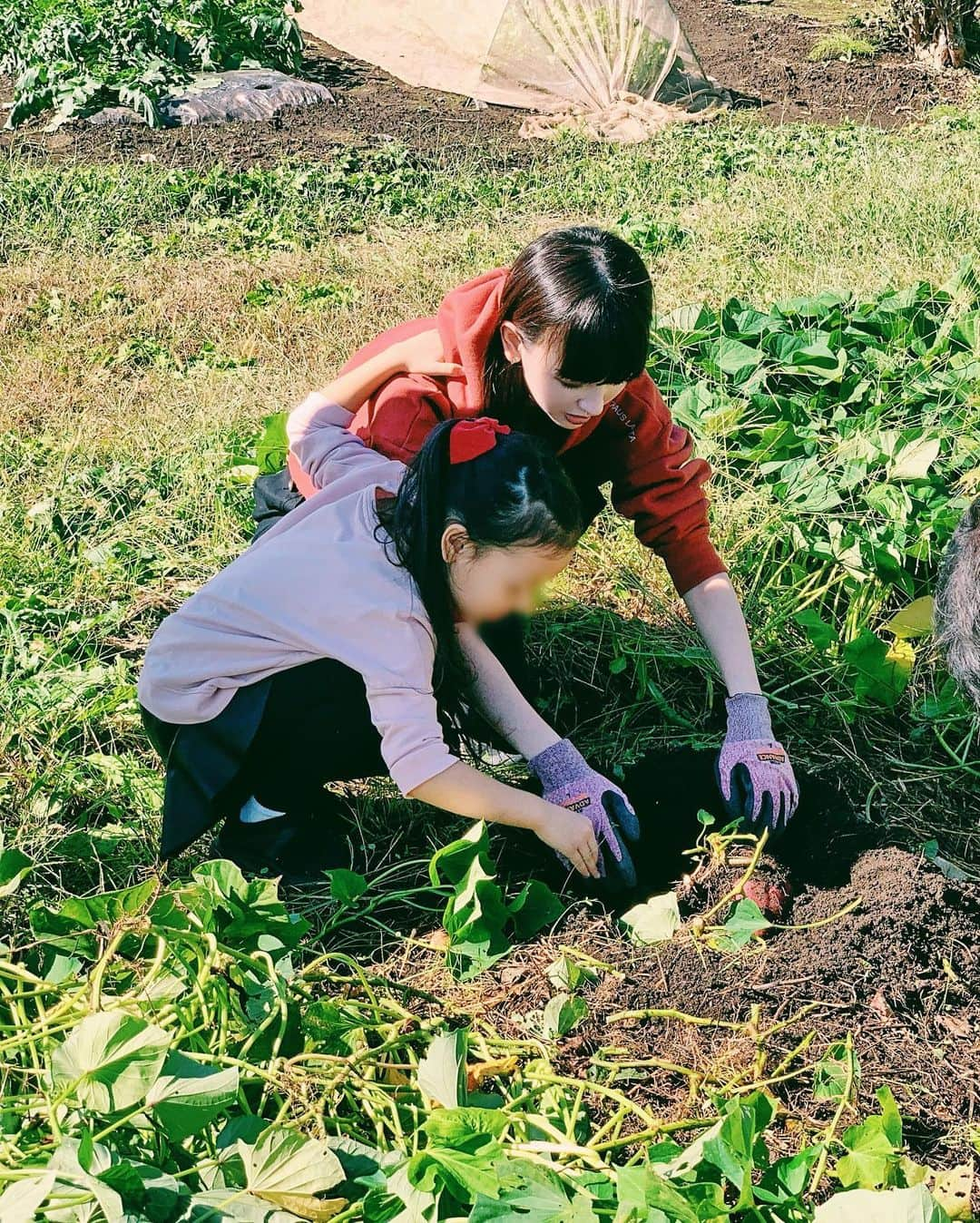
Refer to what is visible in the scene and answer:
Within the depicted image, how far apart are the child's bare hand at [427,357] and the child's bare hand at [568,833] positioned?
2.65 ft

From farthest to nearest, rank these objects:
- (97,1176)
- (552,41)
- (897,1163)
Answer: (552,41)
(897,1163)
(97,1176)

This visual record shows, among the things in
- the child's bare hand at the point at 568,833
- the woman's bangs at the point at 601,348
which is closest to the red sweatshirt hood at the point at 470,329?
the woman's bangs at the point at 601,348

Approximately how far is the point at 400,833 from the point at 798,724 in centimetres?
89

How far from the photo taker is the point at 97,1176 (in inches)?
47.8

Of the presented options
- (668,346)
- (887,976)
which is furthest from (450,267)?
(887,976)

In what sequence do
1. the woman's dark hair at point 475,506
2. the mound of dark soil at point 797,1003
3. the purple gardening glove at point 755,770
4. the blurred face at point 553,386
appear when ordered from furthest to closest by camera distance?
the purple gardening glove at point 755,770
the blurred face at point 553,386
the woman's dark hair at point 475,506
the mound of dark soil at point 797,1003

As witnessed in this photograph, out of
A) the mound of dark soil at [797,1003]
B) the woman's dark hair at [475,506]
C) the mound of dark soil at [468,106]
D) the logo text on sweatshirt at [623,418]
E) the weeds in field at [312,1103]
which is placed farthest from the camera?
the mound of dark soil at [468,106]

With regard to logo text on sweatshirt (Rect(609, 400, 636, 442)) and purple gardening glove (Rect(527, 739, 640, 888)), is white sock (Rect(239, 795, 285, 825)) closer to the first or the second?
purple gardening glove (Rect(527, 739, 640, 888))

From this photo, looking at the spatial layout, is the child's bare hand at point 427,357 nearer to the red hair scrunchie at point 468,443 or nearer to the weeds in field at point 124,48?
the red hair scrunchie at point 468,443

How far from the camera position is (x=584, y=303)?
1985 millimetres

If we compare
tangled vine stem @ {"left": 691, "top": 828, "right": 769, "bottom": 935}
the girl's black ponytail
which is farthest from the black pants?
tangled vine stem @ {"left": 691, "top": 828, "right": 769, "bottom": 935}

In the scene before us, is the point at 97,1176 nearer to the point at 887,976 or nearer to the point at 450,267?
the point at 887,976

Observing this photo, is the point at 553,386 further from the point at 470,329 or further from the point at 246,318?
the point at 246,318

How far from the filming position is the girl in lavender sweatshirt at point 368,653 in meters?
1.87
